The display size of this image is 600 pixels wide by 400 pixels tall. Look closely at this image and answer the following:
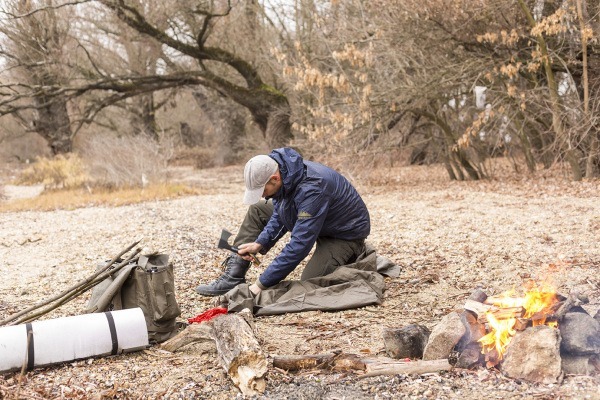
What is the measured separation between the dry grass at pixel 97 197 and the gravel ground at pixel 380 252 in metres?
0.80

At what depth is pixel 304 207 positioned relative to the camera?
451 centimetres

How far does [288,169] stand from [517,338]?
2.03m

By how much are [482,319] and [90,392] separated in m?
2.16

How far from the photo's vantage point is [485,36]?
33.4 feet

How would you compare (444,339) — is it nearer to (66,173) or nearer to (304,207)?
(304,207)

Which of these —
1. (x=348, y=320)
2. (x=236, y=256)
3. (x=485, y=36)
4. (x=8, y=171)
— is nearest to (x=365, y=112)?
(x=485, y=36)

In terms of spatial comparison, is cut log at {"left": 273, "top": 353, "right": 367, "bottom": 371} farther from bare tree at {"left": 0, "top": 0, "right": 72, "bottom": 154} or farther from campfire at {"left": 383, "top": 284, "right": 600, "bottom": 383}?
bare tree at {"left": 0, "top": 0, "right": 72, "bottom": 154}

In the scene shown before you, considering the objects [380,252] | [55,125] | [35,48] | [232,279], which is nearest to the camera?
[232,279]

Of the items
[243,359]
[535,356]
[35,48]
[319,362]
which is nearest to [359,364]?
[319,362]

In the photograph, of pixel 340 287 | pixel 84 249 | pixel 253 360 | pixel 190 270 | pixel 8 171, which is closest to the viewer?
pixel 253 360

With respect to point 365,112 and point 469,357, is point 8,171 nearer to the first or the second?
point 365,112

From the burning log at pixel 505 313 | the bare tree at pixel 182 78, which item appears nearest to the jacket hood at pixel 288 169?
the burning log at pixel 505 313

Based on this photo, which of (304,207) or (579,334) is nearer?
(579,334)

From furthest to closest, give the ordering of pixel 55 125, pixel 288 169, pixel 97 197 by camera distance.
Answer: pixel 55 125, pixel 97 197, pixel 288 169
